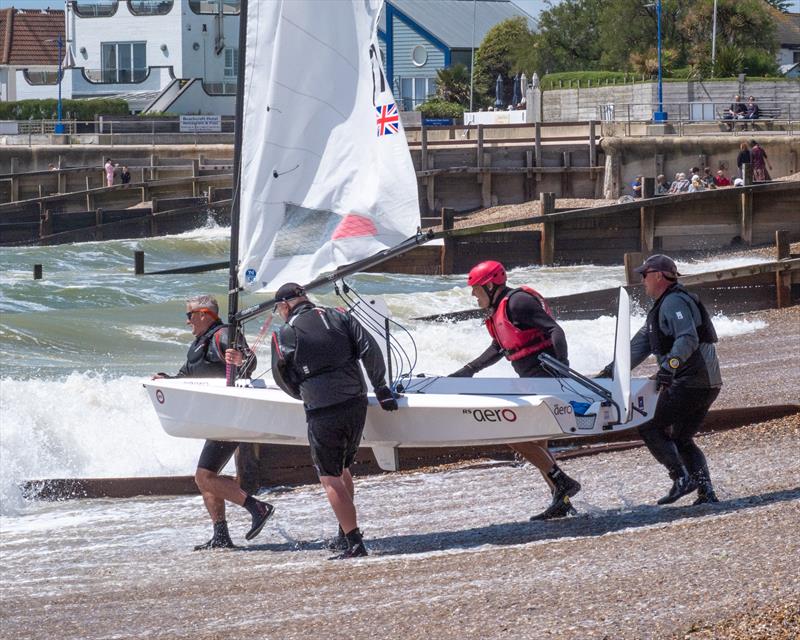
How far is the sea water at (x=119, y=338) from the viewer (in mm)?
11836

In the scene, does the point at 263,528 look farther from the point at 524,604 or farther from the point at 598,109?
the point at 598,109

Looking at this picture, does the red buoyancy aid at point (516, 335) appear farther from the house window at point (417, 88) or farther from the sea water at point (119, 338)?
the house window at point (417, 88)

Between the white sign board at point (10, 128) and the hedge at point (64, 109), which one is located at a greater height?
the hedge at point (64, 109)

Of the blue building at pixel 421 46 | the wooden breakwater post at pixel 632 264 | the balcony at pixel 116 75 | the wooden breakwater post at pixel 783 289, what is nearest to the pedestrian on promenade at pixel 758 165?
the wooden breakwater post at pixel 632 264

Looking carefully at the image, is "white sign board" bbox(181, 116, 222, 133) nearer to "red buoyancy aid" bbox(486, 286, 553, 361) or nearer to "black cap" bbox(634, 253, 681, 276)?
"red buoyancy aid" bbox(486, 286, 553, 361)

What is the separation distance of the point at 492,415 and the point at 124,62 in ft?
194

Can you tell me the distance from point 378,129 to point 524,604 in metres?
4.04

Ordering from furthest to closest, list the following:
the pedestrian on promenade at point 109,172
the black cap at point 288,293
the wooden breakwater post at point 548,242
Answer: the pedestrian on promenade at point 109,172, the wooden breakwater post at point 548,242, the black cap at point 288,293

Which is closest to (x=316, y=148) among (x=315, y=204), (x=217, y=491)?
(x=315, y=204)

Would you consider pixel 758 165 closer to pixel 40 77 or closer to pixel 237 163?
pixel 237 163

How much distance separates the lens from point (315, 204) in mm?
8891

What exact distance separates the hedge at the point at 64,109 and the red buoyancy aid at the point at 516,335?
52.0 m

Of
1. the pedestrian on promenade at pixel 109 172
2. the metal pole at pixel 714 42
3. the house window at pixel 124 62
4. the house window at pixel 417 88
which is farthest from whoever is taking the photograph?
the house window at pixel 417 88

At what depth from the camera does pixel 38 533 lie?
29.6 feet
